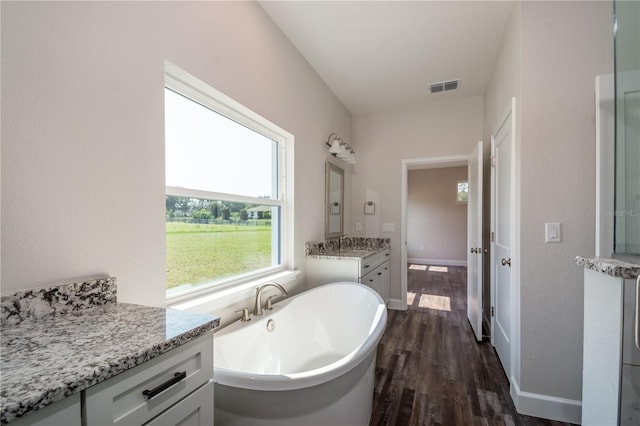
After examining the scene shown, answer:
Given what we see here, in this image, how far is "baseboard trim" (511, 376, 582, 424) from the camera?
1680 mm

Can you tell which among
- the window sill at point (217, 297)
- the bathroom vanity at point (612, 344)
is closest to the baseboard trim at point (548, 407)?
Answer: the bathroom vanity at point (612, 344)

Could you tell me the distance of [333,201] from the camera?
133 inches

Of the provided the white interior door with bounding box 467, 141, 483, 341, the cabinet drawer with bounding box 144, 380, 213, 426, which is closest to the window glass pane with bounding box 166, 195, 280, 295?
the cabinet drawer with bounding box 144, 380, 213, 426

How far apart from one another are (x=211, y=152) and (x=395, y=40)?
71.6 inches


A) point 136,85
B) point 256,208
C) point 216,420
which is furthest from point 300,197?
point 216,420

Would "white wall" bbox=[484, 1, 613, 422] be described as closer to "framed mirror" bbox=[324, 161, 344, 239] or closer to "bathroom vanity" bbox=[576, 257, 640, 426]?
"bathroom vanity" bbox=[576, 257, 640, 426]

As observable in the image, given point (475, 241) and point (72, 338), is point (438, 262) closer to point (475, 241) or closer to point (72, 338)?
point (475, 241)

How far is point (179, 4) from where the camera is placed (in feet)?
4.58

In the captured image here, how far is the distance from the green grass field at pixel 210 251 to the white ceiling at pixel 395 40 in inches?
64.7

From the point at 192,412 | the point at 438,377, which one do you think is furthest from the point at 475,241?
the point at 192,412

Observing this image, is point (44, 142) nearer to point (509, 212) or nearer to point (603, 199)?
point (603, 199)

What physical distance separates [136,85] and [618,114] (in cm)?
200

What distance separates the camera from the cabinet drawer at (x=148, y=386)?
0.58m

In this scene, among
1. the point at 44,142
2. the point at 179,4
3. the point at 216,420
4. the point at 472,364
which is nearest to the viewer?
the point at 44,142
